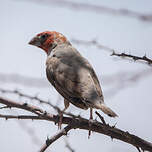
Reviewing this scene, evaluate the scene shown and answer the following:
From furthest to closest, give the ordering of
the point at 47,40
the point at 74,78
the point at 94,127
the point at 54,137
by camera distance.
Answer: the point at 47,40 < the point at 74,78 < the point at 94,127 < the point at 54,137

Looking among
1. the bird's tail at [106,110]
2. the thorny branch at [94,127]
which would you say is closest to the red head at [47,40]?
the bird's tail at [106,110]

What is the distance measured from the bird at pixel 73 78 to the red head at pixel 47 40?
19mm

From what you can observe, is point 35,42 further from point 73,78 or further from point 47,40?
point 73,78

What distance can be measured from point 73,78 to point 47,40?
216 cm

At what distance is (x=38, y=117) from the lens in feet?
8.59

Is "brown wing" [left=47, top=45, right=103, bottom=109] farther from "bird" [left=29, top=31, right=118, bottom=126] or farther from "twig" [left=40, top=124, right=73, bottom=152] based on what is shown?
"twig" [left=40, top=124, right=73, bottom=152]

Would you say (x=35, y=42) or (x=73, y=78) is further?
(x=35, y=42)

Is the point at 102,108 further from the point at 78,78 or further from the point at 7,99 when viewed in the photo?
the point at 7,99

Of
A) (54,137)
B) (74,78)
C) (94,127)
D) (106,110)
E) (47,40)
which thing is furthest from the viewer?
(47,40)

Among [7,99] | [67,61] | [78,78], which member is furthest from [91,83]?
[7,99]

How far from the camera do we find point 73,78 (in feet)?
14.1

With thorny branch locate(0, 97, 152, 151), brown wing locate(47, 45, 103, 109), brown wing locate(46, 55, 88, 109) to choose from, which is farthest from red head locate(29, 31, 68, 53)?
thorny branch locate(0, 97, 152, 151)

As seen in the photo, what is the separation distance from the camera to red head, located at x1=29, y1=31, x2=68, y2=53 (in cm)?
621

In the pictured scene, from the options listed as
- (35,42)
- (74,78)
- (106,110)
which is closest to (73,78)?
(74,78)
